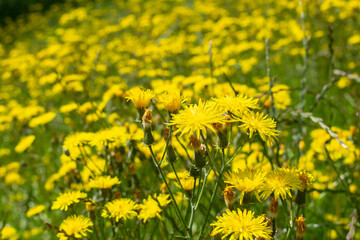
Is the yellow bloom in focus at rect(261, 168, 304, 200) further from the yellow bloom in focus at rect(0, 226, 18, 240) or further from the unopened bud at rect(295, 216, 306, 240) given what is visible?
the yellow bloom in focus at rect(0, 226, 18, 240)

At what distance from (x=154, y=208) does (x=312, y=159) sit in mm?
1066

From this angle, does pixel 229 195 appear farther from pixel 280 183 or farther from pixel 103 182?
pixel 103 182

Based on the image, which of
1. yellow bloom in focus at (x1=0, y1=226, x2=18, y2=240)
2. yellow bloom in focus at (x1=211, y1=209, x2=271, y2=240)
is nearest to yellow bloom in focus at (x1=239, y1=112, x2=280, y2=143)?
yellow bloom in focus at (x1=211, y1=209, x2=271, y2=240)

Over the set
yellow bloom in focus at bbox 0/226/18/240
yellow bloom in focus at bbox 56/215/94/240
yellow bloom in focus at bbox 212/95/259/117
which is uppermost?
yellow bloom in focus at bbox 212/95/259/117

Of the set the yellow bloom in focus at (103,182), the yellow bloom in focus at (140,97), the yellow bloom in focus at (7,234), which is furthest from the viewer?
the yellow bloom in focus at (7,234)

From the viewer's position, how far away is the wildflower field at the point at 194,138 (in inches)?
39.7

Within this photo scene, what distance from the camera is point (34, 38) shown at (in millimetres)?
7965

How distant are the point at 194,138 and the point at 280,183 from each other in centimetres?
28

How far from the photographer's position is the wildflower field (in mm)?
1009

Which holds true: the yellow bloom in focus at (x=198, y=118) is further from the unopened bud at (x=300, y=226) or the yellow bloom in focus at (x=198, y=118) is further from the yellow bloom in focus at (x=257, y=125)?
the unopened bud at (x=300, y=226)

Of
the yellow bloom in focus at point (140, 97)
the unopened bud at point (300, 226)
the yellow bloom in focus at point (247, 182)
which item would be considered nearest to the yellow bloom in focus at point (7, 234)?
the yellow bloom in focus at point (140, 97)

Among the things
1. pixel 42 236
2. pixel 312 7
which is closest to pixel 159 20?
pixel 312 7

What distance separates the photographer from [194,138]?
102 centimetres

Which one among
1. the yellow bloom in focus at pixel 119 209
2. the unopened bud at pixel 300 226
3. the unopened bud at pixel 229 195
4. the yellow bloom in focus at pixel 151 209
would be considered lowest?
the yellow bloom in focus at pixel 151 209
